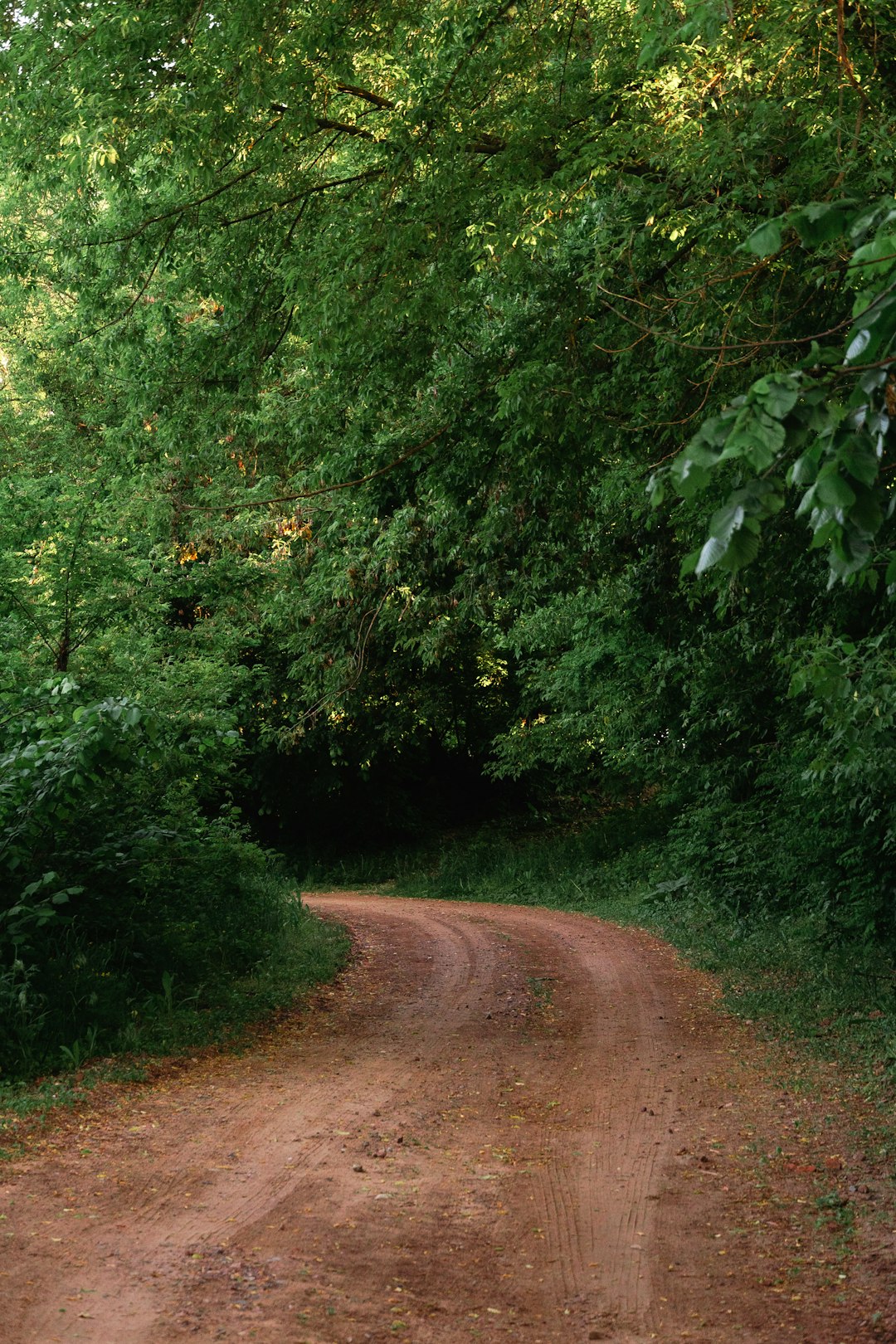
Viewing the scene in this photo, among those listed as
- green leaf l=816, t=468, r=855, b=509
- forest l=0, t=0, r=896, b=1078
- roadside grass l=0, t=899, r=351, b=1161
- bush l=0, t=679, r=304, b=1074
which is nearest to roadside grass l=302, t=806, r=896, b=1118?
forest l=0, t=0, r=896, b=1078

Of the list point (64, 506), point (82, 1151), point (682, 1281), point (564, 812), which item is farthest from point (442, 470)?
point (564, 812)

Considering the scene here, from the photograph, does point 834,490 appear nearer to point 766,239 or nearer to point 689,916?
point 766,239

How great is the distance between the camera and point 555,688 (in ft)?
62.3

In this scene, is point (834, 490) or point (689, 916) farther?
point (689, 916)

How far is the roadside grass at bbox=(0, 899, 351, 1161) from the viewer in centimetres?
692

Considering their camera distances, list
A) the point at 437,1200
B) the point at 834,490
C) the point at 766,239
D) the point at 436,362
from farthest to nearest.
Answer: the point at 436,362 < the point at 437,1200 < the point at 766,239 < the point at 834,490

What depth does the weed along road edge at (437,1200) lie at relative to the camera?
4.43 metres

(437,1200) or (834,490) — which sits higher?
(834,490)

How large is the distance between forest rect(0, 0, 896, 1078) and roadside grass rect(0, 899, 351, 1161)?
9 cm

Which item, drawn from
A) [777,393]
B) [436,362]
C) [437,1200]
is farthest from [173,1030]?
[777,393]

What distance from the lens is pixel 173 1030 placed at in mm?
8633

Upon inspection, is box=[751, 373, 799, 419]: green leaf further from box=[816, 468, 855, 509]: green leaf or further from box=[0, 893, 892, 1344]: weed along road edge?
box=[0, 893, 892, 1344]: weed along road edge

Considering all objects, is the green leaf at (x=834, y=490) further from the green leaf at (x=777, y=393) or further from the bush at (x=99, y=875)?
the bush at (x=99, y=875)

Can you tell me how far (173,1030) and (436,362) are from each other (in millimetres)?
5362
